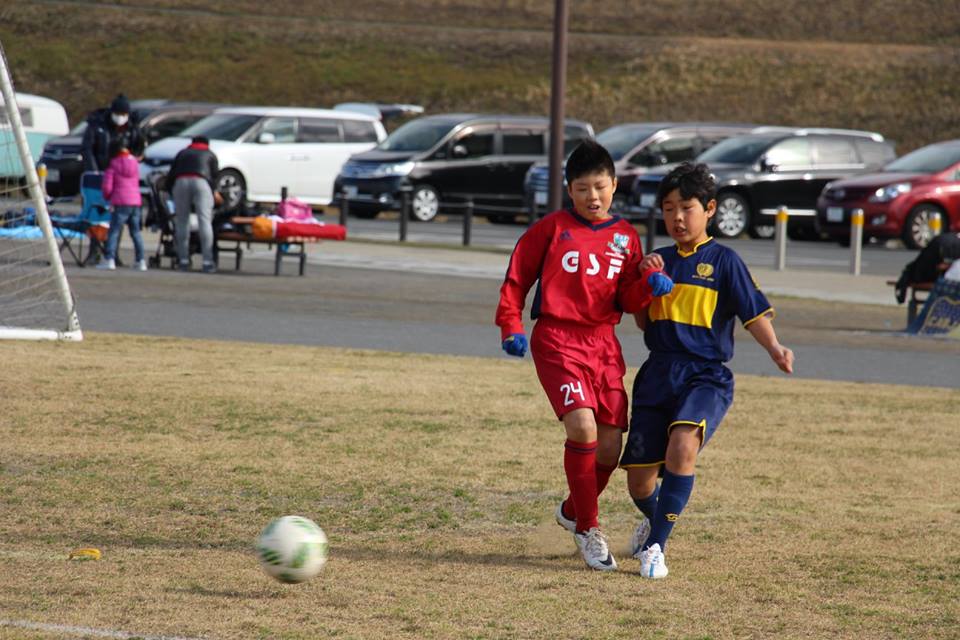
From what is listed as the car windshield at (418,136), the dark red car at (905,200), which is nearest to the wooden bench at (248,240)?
the dark red car at (905,200)

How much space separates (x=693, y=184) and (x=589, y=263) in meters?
0.47

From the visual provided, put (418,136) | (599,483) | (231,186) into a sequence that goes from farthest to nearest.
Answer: (418,136) < (231,186) < (599,483)

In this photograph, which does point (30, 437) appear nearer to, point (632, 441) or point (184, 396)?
point (184, 396)

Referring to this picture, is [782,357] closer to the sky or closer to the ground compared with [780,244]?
closer to the sky

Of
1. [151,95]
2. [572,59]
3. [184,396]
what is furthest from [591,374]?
[572,59]

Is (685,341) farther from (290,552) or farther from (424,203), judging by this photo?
(424,203)

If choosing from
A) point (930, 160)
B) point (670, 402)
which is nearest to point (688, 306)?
point (670, 402)

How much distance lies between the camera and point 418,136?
1175 inches

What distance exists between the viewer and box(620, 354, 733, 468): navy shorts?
19.1 feet

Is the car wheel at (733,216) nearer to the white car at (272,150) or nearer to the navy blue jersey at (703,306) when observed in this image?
the white car at (272,150)

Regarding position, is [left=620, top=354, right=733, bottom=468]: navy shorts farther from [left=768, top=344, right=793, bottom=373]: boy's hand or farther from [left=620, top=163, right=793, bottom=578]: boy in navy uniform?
[left=768, top=344, right=793, bottom=373]: boy's hand

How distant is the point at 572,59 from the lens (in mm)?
62688

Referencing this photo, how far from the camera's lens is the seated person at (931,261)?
51.0 feet

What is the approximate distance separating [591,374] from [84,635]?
6.87ft
